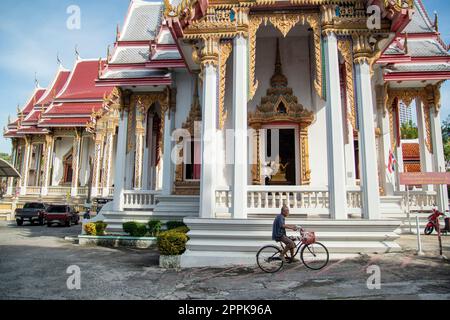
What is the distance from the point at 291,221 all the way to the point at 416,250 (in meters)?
3.07

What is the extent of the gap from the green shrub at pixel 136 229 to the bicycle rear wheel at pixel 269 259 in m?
4.90

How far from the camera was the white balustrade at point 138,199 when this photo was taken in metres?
11.3

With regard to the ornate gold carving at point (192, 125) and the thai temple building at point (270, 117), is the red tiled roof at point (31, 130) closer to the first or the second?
the thai temple building at point (270, 117)

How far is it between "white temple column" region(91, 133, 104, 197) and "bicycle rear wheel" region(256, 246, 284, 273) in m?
20.9

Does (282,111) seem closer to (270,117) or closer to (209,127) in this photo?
(270,117)

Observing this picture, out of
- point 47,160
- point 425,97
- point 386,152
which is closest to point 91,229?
point 386,152

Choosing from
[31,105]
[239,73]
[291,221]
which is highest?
[31,105]

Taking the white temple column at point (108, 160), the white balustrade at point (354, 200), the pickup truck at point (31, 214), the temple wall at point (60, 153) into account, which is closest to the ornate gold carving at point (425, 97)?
the white balustrade at point (354, 200)

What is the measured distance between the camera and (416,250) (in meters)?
7.45

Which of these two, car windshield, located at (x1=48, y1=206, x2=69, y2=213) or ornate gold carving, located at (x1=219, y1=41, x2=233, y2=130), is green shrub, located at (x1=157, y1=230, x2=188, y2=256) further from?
car windshield, located at (x1=48, y1=206, x2=69, y2=213)

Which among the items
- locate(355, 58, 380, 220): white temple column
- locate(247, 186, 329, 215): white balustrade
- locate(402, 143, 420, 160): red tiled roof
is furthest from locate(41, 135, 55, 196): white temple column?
locate(402, 143, 420, 160): red tiled roof

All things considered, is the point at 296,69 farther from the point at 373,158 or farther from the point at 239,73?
the point at 373,158

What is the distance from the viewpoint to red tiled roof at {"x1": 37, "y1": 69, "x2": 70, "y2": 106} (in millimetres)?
30383
